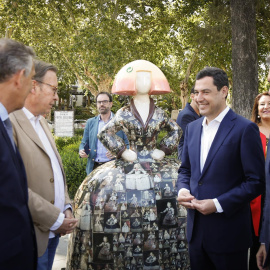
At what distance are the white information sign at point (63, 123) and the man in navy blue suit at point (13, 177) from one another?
360 inches

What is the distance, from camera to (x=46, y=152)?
89.4 inches

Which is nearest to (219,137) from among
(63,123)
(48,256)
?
(48,256)

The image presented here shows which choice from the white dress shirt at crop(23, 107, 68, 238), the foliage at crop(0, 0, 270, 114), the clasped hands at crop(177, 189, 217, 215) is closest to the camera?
the clasped hands at crop(177, 189, 217, 215)

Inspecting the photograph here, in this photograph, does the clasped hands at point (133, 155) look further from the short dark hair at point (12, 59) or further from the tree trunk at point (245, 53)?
the tree trunk at point (245, 53)

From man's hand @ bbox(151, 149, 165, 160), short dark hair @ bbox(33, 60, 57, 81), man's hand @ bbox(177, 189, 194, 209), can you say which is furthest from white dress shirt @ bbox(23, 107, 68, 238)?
man's hand @ bbox(151, 149, 165, 160)

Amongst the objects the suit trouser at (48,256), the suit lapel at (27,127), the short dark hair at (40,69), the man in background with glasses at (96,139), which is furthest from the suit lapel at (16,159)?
the man in background with glasses at (96,139)

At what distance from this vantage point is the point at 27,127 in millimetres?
2240

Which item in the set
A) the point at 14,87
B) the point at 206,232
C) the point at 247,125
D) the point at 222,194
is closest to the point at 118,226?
the point at 206,232

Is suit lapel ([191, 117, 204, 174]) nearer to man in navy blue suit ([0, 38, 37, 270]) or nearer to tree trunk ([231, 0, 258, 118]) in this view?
man in navy blue suit ([0, 38, 37, 270])

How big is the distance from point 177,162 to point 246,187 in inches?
44.8

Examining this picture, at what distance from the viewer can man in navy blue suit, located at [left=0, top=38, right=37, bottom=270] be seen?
1502 millimetres

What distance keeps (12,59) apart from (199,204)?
139 cm

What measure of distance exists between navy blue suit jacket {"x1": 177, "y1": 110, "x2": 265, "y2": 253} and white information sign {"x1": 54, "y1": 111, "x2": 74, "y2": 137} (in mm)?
8880

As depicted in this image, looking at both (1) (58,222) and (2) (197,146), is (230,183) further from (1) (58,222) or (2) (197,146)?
(1) (58,222)
